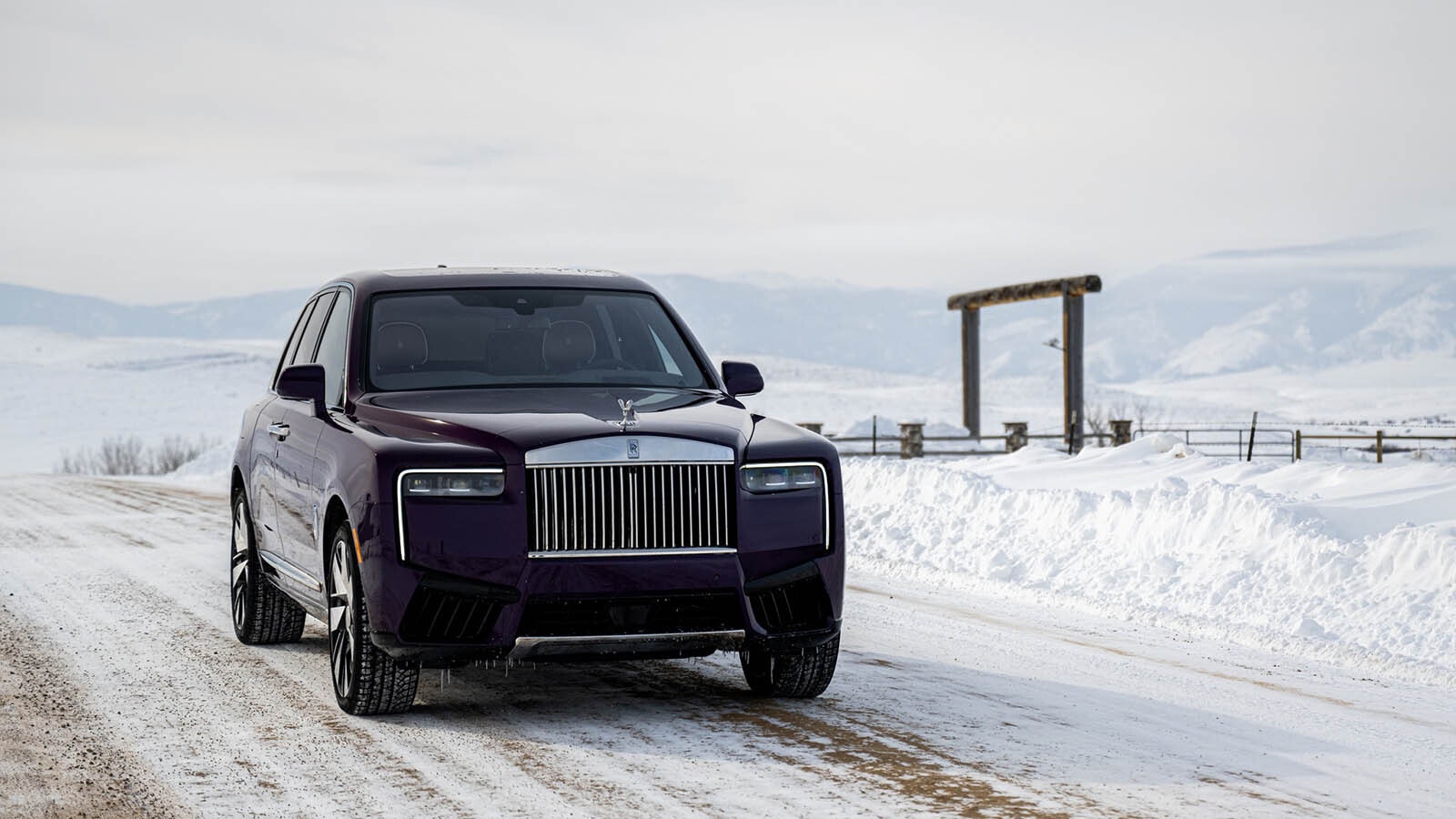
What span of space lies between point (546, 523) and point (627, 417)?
2.00 feet

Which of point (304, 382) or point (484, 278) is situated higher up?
point (484, 278)

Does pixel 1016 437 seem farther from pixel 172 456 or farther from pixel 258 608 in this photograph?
pixel 172 456

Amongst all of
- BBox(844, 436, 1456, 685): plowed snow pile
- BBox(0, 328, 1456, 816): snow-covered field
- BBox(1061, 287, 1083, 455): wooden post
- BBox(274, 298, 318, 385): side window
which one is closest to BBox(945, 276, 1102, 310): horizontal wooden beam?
BBox(1061, 287, 1083, 455): wooden post

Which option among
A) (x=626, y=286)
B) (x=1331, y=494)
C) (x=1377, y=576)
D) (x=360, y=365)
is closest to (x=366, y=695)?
(x=360, y=365)

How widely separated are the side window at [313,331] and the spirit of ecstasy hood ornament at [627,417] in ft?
8.26

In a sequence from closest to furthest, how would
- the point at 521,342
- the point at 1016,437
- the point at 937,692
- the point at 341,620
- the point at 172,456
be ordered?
the point at 341,620
the point at 937,692
the point at 521,342
the point at 1016,437
the point at 172,456

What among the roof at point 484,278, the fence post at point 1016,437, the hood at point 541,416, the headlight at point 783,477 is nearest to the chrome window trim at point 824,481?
the headlight at point 783,477

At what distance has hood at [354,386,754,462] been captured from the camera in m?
6.30

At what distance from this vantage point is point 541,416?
6.57m

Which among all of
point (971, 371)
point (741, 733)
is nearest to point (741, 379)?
point (741, 733)

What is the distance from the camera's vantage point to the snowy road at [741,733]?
17.4 feet

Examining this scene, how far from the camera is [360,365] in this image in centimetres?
746

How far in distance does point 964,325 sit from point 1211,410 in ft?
314

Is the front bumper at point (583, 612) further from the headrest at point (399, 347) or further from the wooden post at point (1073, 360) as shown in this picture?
the wooden post at point (1073, 360)
